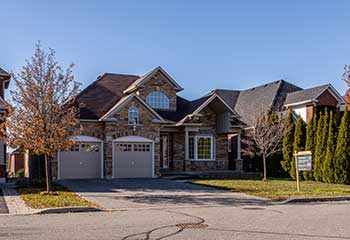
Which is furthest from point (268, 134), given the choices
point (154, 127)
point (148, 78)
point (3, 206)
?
point (3, 206)

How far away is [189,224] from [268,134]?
17706mm

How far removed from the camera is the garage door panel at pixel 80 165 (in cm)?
2628

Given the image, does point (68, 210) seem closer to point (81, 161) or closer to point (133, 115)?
point (81, 161)

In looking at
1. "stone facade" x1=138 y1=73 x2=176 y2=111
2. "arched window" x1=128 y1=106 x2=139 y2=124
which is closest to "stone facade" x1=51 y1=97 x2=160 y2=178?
"arched window" x1=128 y1=106 x2=139 y2=124

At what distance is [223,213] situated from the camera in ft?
43.3

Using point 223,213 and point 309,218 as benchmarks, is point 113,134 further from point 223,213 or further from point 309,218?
point 309,218

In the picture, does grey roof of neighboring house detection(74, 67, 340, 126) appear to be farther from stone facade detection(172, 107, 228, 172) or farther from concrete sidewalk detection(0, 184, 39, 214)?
concrete sidewalk detection(0, 184, 39, 214)

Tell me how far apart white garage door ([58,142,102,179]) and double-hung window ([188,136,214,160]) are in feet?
23.7

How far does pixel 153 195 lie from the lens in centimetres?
1833

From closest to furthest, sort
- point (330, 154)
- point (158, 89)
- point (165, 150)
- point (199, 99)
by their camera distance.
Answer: point (330, 154), point (165, 150), point (158, 89), point (199, 99)

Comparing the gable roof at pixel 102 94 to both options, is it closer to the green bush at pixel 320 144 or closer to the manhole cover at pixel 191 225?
the green bush at pixel 320 144

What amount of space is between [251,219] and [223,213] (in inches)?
57.7

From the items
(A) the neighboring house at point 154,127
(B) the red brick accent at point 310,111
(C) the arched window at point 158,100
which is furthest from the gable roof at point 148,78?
(B) the red brick accent at point 310,111

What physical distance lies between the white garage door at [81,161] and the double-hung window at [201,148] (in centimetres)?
723
